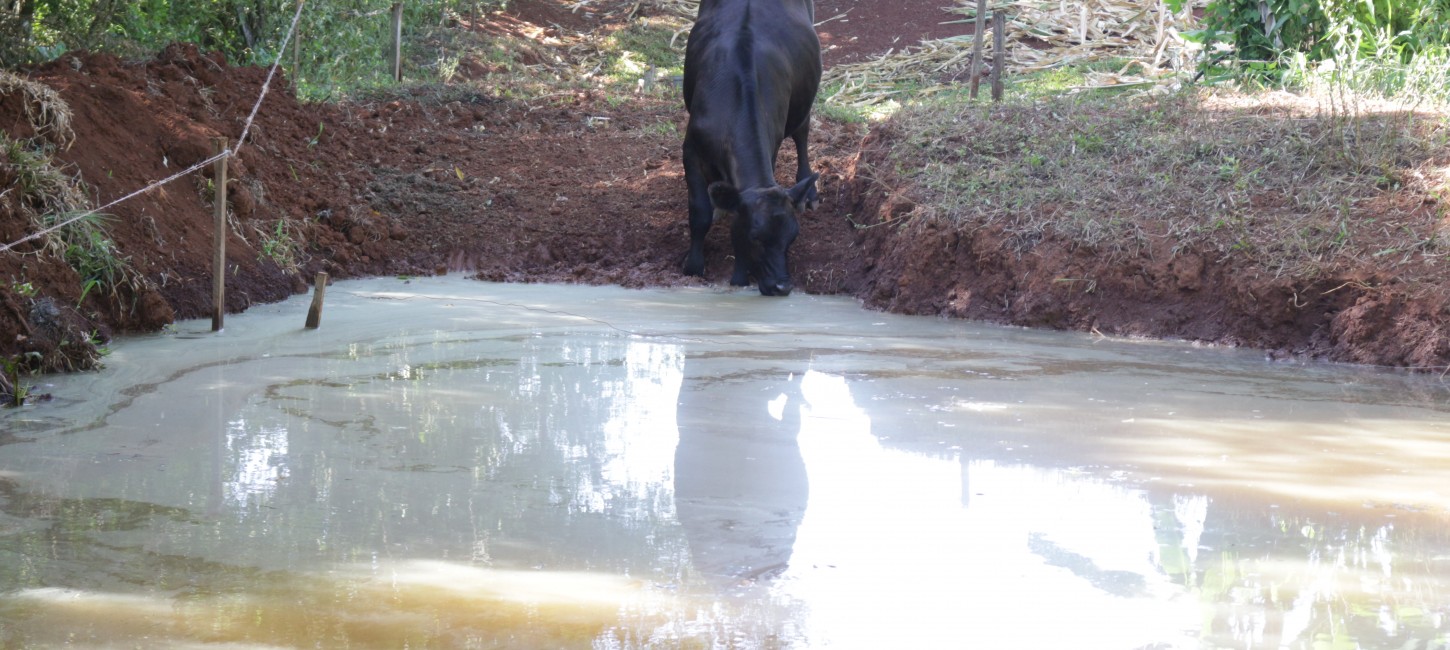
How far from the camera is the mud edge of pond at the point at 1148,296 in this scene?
266 inches

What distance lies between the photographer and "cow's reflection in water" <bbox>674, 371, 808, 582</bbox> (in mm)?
3553

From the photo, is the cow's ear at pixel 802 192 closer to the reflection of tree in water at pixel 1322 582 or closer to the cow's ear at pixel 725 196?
the cow's ear at pixel 725 196

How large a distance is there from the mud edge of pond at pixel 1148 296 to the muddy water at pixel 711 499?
46 cm

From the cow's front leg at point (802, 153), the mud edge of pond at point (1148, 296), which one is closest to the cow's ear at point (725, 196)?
the mud edge of pond at point (1148, 296)

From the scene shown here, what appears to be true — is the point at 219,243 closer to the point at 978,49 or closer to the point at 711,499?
the point at 711,499

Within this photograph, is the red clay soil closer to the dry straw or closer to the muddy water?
the dry straw

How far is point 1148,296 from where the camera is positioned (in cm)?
756

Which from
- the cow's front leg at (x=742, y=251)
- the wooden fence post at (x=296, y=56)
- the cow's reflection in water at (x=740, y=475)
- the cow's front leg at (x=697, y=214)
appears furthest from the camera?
the wooden fence post at (x=296, y=56)

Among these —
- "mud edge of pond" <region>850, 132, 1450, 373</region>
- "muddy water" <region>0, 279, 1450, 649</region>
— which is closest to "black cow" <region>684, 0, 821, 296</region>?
"mud edge of pond" <region>850, 132, 1450, 373</region>

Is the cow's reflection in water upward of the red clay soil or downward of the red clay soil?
downward

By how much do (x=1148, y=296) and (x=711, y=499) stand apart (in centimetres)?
438

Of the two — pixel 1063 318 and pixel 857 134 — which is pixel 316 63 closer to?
pixel 857 134

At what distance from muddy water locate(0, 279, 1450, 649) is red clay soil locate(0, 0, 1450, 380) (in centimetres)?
52

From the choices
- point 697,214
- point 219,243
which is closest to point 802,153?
point 697,214
